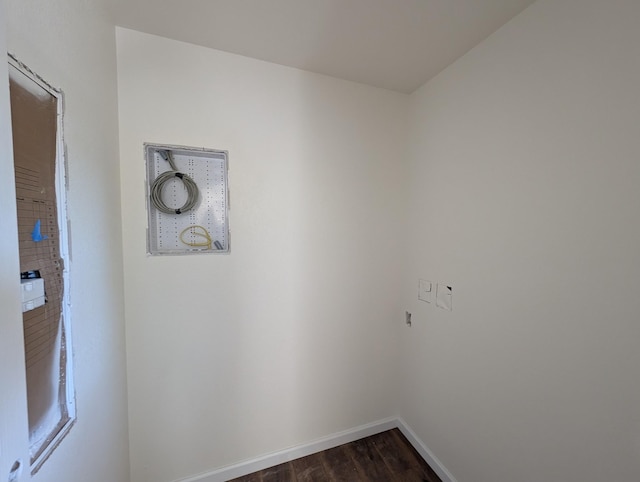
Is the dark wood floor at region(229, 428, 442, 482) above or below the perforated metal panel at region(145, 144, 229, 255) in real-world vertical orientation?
below

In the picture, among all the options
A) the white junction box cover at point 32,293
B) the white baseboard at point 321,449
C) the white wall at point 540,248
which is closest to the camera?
the white junction box cover at point 32,293

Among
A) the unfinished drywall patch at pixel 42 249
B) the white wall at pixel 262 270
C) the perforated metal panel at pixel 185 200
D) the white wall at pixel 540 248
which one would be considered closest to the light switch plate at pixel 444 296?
the white wall at pixel 540 248

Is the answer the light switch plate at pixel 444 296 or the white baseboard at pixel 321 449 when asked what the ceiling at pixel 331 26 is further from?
the white baseboard at pixel 321 449

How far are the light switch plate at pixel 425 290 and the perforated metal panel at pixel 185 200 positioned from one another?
1.36 meters

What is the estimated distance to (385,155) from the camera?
1744 mm

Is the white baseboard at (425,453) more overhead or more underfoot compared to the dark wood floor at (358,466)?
more overhead

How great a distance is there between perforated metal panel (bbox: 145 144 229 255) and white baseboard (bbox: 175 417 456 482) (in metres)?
1.39

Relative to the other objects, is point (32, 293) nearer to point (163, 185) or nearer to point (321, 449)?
point (163, 185)

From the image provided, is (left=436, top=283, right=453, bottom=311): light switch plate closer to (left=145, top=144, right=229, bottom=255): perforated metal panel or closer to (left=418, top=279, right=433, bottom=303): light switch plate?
(left=418, top=279, right=433, bottom=303): light switch plate

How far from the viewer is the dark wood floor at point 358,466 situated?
146cm

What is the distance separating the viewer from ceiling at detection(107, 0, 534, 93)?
1.05 meters

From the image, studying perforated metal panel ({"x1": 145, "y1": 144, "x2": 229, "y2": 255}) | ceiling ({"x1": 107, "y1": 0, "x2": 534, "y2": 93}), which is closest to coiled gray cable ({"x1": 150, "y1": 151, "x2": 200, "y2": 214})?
perforated metal panel ({"x1": 145, "y1": 144, "x2": 229, "y2": 255})

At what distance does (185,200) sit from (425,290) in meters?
1.68

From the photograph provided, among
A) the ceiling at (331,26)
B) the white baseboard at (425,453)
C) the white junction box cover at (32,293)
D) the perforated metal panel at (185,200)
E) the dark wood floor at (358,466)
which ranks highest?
the ceiling at (331,26)
